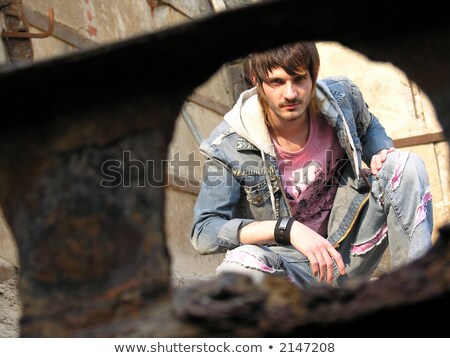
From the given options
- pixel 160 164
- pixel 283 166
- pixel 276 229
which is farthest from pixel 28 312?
pixel 283 166

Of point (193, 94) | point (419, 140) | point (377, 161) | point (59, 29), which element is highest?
point (59, 29)

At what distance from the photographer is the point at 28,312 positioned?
1.55 metres

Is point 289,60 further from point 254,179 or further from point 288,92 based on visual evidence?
point 254,179

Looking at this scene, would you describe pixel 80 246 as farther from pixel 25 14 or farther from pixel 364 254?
pixel 25 14

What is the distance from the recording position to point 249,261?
11.5 feet

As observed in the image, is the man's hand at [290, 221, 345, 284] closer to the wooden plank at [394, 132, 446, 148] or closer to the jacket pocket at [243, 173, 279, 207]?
Result: the jacket pocket at [243, 173, 279, 207]

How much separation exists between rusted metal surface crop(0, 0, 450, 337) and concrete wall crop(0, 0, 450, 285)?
388cm

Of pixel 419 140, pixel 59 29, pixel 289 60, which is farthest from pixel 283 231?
pixel 419 140

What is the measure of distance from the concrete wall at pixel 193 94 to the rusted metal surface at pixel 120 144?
3881 millimetres

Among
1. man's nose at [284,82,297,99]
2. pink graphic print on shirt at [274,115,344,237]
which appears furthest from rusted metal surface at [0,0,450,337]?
pink graphic print on shirt at [274,115,344,237]

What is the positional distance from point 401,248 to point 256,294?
2.30 metres

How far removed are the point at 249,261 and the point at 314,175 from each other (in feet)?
1.93

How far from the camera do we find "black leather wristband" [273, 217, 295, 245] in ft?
11.6
